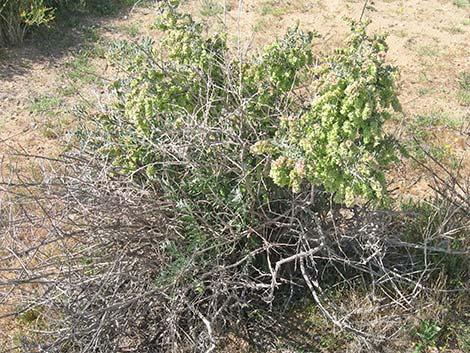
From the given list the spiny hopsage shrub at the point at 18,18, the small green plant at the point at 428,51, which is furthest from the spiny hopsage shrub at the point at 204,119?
the small green plant at the point at 428,51

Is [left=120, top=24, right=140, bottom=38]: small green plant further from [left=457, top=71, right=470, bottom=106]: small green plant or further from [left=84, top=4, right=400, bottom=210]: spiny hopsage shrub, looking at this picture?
[left=457, top=71, right=470, bottom=106]: small green plant

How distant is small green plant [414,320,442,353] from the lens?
3176 mm

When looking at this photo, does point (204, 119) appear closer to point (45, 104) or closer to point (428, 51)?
point (45, 104)

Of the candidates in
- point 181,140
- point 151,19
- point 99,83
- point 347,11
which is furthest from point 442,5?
point 181,140

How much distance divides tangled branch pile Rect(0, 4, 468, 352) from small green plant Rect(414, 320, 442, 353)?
168 millimetres

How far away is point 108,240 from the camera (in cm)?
307

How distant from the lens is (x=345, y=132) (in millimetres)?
2611

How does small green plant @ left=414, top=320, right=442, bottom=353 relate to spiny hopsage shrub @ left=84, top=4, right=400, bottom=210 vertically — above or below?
below

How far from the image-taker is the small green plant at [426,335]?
318cm

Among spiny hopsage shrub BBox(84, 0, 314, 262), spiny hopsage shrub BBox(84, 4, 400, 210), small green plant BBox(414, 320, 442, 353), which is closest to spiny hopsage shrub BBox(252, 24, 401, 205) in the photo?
spiny hopsage shrub BBox(84, 4, 400, 210)

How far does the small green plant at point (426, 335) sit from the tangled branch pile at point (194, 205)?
Answer: 0.17 m

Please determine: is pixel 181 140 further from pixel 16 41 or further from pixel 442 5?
pixel 442 5

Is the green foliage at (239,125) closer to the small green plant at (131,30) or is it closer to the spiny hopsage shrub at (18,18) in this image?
the spiny hopsage shrub at (18,18)

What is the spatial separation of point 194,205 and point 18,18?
390cm
